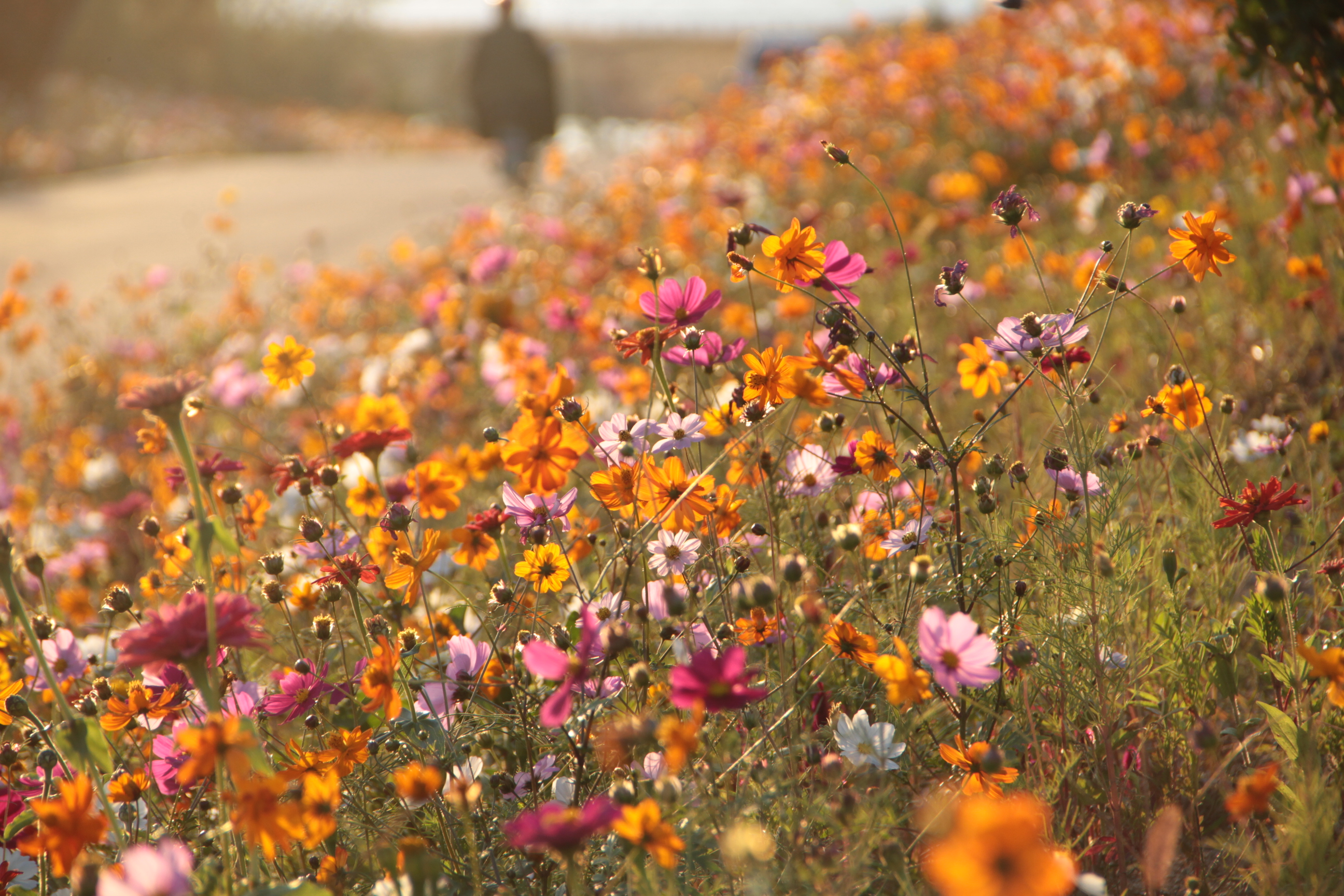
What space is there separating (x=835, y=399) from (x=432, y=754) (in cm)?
83

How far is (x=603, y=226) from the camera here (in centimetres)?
580

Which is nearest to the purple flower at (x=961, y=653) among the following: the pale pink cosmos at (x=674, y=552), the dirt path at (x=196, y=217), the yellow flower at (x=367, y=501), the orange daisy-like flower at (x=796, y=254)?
the pale pink cosmos at (x=674, y=552)

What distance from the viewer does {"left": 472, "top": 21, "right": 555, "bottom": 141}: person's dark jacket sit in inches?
498

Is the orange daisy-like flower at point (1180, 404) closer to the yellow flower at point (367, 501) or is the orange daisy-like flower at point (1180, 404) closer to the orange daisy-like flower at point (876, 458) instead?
the orange daisy-like flower at point (876, 458)

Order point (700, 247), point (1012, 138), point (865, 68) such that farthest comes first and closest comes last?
1. point (865, 68)
2. point (1012, 138)
3. point (700, 247)

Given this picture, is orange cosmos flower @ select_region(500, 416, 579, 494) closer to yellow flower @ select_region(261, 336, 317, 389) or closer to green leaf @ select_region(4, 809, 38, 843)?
yellow flower @ select_region(261, 336, 317, 389)

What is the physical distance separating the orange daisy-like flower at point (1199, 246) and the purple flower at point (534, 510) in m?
0.90

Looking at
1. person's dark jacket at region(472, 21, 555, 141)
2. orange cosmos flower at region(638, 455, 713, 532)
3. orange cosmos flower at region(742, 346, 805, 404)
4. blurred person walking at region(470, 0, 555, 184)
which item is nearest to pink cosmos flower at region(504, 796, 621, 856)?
orange cosmos flower at region(638, 455, 713, 532)

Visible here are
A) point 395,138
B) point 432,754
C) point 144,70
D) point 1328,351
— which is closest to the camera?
point 432,754

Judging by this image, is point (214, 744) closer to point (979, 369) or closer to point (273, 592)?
point (273, 592)

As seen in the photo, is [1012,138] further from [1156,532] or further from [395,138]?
[395,138]

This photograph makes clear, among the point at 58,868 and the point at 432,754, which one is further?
the point at 432,754

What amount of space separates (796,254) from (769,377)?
180mm

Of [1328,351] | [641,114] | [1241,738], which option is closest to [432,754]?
[1241,738]
